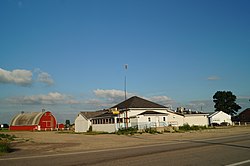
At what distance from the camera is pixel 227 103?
120 meters

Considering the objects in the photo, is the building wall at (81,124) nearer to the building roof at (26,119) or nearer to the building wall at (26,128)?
the building wall at (26,128)

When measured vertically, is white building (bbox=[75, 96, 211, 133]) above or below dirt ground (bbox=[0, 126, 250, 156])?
Answer: above

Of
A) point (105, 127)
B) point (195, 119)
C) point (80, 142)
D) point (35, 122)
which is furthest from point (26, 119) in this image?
point (80, 142)

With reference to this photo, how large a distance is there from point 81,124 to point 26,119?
95.1 feet

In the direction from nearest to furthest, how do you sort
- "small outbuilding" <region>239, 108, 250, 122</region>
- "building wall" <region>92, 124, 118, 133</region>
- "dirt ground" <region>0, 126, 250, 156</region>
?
1. "dirt ground" <region>0, 126, 250, 156</region>
2. "building wall" <region>92, 124, 118, 133</region>
3. "small outbuilding" <region>239, 108, 250, 122</region>

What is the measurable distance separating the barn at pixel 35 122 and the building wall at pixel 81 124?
16587 mm

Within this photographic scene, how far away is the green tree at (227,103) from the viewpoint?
4668 inches

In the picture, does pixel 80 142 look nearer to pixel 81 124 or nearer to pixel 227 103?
pixel 81 124

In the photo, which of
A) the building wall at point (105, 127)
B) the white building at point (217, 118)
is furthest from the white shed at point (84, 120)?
the white building at point (217, 118)

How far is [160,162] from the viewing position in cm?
1090

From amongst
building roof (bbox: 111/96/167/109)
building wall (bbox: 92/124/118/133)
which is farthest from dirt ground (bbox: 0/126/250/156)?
building roof (bbox: 111/96/167/109)

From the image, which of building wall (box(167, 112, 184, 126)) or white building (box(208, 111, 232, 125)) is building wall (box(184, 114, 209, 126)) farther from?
white building (box(208, 111, 232, 125))

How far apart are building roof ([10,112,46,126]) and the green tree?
74611 mm

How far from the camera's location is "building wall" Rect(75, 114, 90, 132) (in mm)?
60844
